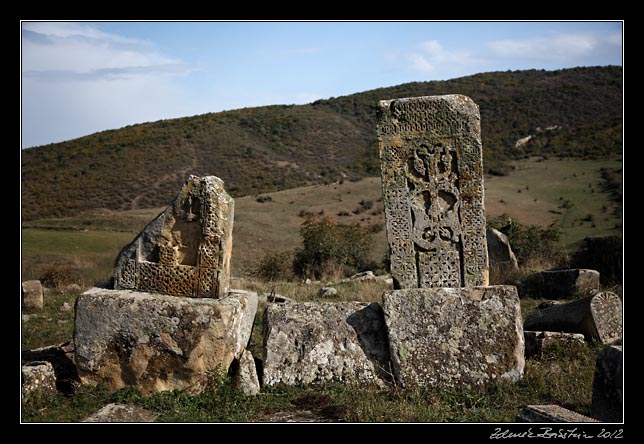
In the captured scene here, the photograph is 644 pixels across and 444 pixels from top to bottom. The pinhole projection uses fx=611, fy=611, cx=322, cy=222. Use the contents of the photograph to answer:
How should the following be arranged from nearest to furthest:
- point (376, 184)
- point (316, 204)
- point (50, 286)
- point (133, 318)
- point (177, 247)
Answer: point (133, 318)
point (177, 247)
point (50, 286)
point (316, 204)
point (376, 184)

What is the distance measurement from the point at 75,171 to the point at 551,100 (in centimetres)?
3922

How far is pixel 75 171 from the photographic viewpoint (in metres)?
45.0

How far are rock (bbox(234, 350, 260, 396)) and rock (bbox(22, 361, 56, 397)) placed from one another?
1820mm

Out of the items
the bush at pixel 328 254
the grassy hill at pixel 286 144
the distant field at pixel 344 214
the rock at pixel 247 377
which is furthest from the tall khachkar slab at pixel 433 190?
the grassy hill at pixel 286 144

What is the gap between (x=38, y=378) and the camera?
577cm

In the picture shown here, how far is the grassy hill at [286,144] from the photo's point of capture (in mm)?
41000

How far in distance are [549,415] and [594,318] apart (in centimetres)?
331

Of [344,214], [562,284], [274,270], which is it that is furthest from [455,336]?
[344,214]

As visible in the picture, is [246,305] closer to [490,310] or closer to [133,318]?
[133,318]

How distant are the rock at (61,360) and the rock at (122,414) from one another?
0.82 metres

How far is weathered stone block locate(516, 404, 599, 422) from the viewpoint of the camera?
4031mm

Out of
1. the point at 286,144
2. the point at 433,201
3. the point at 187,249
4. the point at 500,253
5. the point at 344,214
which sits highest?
the point at 286,144

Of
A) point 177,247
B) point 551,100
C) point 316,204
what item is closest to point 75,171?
point 316,204

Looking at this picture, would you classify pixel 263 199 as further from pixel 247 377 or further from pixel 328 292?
pixel 247 377
